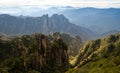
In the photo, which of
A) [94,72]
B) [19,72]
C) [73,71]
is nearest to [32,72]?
[19,72]

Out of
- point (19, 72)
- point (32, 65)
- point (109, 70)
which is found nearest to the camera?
point (109, 70)

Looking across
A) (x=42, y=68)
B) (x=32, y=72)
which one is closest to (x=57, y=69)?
(x=42, y=68)

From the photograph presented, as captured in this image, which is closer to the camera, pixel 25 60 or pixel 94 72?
pixel 94 72

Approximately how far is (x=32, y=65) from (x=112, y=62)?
48.5m

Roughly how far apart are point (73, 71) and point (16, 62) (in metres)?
35.7

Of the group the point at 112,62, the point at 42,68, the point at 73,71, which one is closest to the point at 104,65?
the point at 112,62

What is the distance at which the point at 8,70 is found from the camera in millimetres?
184250

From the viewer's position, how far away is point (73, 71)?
18138 centimetres

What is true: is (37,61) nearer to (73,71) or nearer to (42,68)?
(42,68)

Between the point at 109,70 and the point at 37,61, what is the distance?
46.8m

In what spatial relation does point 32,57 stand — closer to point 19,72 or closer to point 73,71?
point 19,72

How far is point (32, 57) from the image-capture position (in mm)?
199750

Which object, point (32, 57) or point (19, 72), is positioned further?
point (32, 57)

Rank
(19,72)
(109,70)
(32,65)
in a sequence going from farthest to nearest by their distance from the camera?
(32,65)
(19,72)
(109,70)
